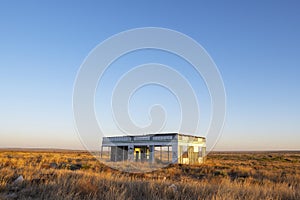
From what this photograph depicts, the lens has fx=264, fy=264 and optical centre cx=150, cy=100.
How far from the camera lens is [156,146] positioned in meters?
33.3

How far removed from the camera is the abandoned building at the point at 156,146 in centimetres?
3060

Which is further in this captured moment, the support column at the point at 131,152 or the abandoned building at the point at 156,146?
the support column at the point at 131,152

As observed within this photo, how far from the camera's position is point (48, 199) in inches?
232

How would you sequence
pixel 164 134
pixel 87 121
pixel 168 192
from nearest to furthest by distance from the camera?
pixel 168 192 < pixel 87 121 < pixel 164 134

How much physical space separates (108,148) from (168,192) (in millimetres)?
32912

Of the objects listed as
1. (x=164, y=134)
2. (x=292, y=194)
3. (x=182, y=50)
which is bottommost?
(x=292, y=194)

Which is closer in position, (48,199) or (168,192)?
(48,199)

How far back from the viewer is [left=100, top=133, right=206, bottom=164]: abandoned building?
100 feet

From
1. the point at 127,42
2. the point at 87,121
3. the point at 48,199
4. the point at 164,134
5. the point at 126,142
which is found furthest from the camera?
the point at 126,142

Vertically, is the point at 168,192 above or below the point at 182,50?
below

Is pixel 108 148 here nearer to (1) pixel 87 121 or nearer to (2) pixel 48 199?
(1) pixel 87 121

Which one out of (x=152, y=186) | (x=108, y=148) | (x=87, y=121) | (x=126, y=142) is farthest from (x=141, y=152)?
(x=152, y=186)

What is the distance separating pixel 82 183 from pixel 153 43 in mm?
23583

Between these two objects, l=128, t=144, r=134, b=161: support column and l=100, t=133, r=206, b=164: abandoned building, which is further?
l=128, t=144, r=134, b=161: support column
